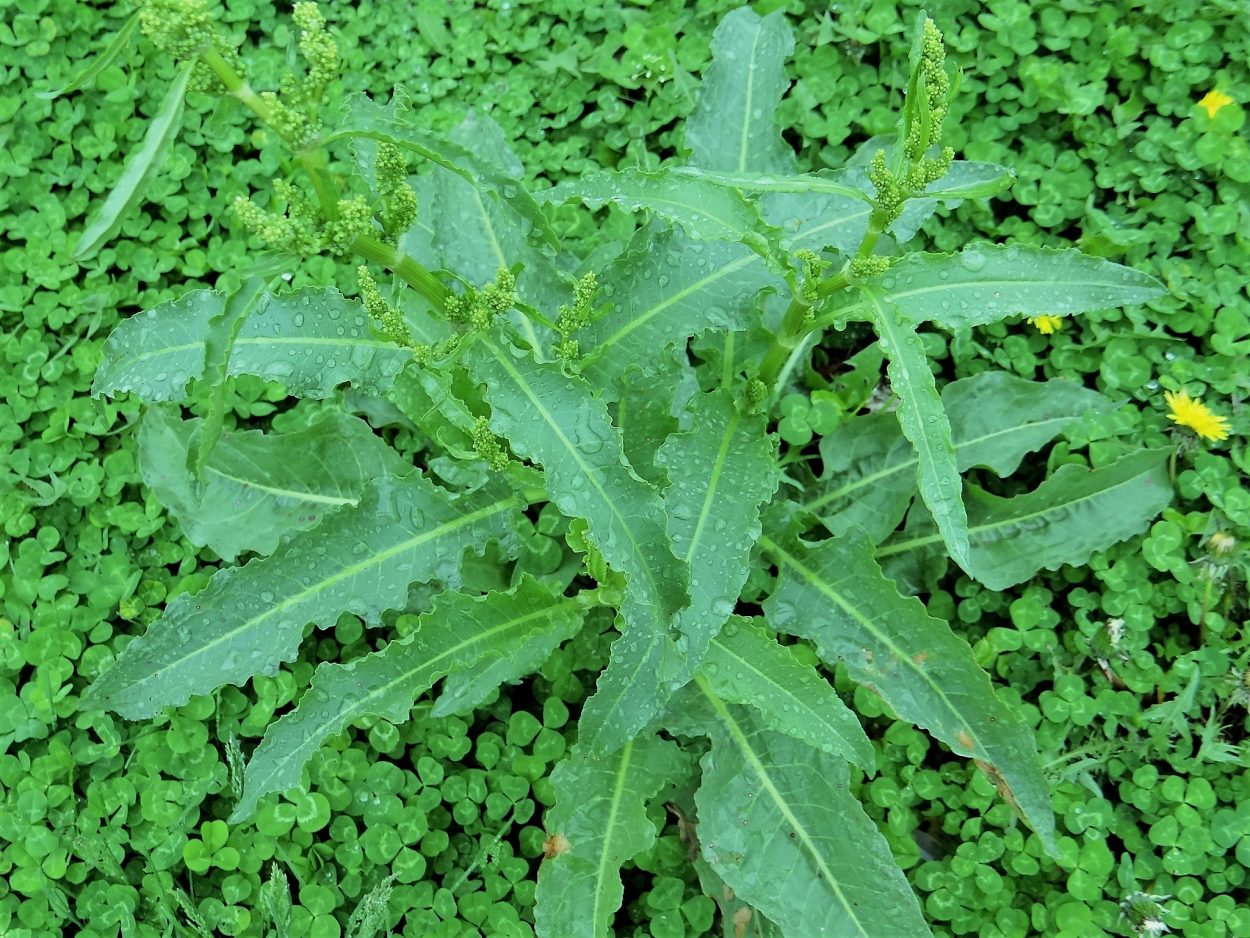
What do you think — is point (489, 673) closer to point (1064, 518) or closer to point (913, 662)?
point (913, 662)

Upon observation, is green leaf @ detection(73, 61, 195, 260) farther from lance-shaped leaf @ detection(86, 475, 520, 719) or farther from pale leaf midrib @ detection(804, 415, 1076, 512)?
pale leaf midrib @ detection(804, 415, 1076, 512)

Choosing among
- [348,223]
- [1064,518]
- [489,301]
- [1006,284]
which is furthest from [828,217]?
[348,223]

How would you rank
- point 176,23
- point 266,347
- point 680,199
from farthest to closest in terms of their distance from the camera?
point 266,347 → point 680,199 → point 176,23

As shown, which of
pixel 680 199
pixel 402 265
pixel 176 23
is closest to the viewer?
pixel 176 23

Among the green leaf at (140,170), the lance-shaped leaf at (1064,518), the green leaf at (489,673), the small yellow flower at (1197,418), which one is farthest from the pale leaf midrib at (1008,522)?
the green leaf at (140,170)

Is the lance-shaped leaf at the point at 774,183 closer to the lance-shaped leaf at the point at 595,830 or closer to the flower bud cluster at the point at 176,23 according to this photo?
the flower bud cluster at the point at 176,23

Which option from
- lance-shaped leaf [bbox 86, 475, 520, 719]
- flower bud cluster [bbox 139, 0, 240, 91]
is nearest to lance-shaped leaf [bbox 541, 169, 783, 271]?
flower bud cluster [bbox 139, 0, 240, 91]

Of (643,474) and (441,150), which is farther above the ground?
(441,150)

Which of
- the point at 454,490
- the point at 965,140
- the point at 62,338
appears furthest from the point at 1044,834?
the point at 62,338
